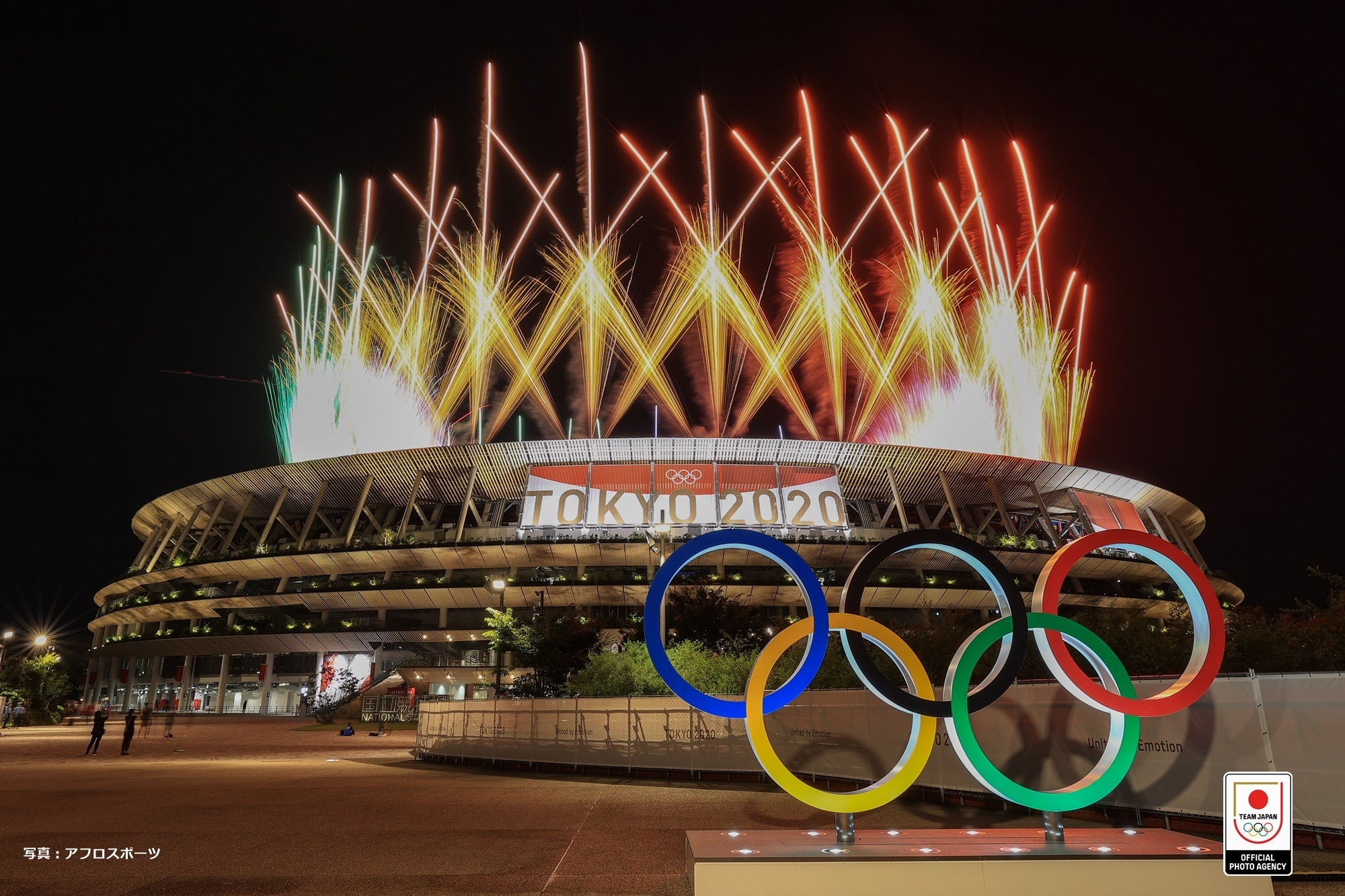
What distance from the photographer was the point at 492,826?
1298cm

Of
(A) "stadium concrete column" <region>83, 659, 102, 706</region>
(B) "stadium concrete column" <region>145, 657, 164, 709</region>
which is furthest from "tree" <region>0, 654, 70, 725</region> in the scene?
(A) "stadium concrete column" <region>83, 659, 102, 706</region>

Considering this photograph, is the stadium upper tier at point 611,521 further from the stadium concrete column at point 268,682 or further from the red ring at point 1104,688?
the red ring at point 1104,688

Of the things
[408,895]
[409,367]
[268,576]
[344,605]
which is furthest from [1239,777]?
[268,576]

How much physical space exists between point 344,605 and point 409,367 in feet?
77.0

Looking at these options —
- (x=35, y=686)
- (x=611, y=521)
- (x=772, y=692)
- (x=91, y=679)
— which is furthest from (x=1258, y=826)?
(x=91, y=679)

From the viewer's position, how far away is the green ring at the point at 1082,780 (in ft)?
27.7

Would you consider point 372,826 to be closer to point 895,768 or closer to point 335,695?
point 895,768

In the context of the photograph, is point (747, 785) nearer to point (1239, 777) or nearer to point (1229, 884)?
point (1229, 884)

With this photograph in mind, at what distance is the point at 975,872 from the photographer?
23.7 ft

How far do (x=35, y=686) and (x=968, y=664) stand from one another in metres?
61.9

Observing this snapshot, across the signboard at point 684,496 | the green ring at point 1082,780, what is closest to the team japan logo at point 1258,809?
the green ring at point 1082,780

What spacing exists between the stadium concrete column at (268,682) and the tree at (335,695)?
4.02 metres

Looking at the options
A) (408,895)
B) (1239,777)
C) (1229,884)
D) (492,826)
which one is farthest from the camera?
(492,826)

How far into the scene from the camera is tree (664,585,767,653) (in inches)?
1356
